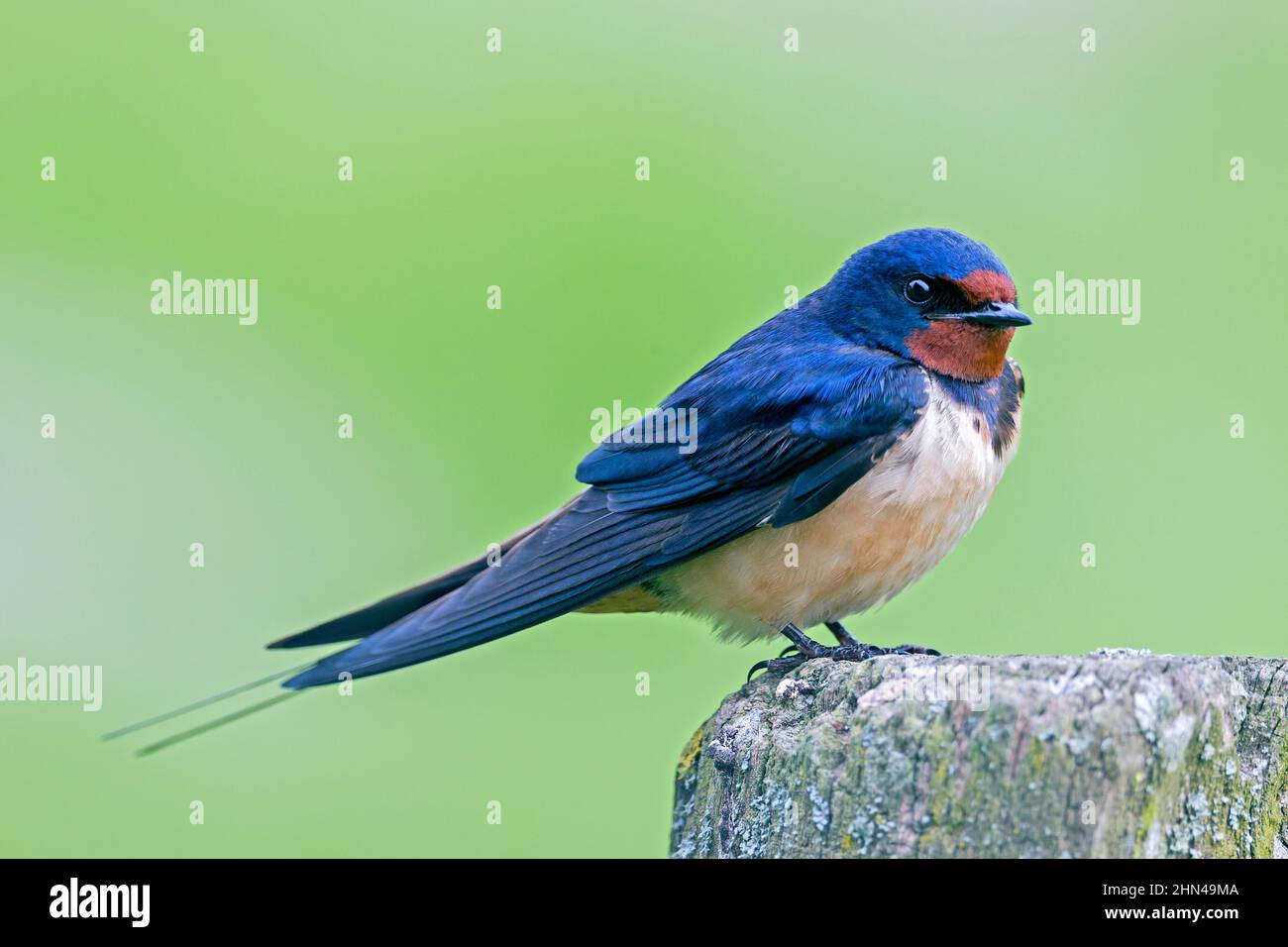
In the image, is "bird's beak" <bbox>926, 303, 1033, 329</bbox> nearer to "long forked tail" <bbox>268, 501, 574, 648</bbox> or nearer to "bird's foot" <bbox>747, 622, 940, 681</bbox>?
"bird's foot" <bbox>747, 622, 940, 681</bbox>

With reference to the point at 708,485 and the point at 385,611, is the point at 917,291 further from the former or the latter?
the point at 385,611

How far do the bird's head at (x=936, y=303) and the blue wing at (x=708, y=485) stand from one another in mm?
105

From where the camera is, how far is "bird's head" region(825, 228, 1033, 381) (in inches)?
183

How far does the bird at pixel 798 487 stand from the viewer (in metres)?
4.54

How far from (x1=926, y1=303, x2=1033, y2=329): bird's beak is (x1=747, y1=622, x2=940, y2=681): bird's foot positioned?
3.14 feet

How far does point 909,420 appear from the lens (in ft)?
15.0

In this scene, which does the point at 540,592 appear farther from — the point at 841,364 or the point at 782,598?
the point at 841,364

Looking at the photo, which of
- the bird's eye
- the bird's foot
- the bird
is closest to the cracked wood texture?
the bird's foot

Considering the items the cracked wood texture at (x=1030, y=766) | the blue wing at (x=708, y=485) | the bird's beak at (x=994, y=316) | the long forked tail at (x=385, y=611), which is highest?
the bird's beak at (x=994, y=316)

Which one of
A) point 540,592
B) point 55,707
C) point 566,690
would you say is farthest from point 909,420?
point 55,707

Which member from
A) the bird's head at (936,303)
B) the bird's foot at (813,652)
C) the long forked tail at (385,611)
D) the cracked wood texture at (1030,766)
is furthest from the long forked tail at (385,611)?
the cracked wood texture at (1030,766)

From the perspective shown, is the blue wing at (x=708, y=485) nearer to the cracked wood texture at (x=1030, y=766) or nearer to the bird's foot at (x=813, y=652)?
the bird's foot at (x=813, y=652)

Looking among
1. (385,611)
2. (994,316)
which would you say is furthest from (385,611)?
(994,316)
